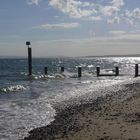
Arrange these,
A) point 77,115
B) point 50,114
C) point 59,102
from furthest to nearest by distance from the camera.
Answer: point 59,102 → point 50,114 → point 77,115

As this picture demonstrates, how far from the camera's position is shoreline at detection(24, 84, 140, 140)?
11.2 metres

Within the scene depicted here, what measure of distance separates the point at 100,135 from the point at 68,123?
8.93 feet

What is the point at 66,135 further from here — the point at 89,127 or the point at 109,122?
the point at 109,122

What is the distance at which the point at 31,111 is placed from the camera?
17562mm

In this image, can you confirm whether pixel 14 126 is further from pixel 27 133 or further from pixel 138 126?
pixel 138 126

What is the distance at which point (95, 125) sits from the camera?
12.8 m

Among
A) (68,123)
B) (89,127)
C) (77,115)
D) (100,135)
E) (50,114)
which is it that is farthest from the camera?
(50,114)

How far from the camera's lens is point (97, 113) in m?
15.5

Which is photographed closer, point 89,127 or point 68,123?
point 89,127

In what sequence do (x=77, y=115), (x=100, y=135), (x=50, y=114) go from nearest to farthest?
1. (x=100, y=135)
2. (x=77, y=115)
3. (x=50, y=114)

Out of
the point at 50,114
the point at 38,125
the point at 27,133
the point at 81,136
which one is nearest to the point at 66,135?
the point at 81,136

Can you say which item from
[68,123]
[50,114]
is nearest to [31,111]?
[50,114]

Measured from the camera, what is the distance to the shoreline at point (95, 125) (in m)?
11.2

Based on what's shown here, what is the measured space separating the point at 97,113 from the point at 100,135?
4.23m
